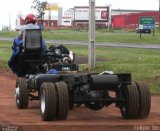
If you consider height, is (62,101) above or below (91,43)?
below

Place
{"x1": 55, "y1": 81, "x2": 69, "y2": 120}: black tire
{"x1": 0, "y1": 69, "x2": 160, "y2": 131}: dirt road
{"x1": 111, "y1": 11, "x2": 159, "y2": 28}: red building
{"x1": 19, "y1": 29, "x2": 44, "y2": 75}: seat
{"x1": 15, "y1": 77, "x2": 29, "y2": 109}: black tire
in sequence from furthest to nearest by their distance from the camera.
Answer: {"x1": 111, "y1": 11, "x2": 159, "y2": 28}: red building, {"x1": 19, "y1": 29, "x2": 44, "y2": 75}: seat, {"x1": 15, "y1": 77, "x2": 29, "y2": 109}: black tire, {"x1": 55, "y1": 81, "x2": 69, "y2": 120}: black tire, {"x1": 0, "y1": 69, "x2": 160, "y2": 131}: dirt road

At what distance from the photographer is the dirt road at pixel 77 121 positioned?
869cm

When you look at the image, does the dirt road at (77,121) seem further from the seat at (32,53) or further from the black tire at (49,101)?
the seat at (32,53)

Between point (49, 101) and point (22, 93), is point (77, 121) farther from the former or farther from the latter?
point (22, 93)

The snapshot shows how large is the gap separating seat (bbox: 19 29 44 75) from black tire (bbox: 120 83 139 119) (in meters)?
2.86

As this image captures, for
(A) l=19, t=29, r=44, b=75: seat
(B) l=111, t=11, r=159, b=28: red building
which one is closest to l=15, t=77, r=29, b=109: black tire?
(A) l=19, t=29, r=44, b=75: seat

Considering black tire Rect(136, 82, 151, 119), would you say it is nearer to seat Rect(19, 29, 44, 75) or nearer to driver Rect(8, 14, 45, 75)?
seat Rect(19, 29, 44, 75)

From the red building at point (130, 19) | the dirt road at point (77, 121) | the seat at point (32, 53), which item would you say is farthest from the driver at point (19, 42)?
the red building at point (130, 19)

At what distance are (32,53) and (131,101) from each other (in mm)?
3279

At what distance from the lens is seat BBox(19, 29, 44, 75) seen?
11.8 meters

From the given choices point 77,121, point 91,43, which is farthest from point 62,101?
point 91,43

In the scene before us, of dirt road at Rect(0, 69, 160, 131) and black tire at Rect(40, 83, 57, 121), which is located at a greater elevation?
black tire at Rect(40, 83, 57, 121)

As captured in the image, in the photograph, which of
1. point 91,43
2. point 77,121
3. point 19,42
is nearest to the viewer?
point 77,121

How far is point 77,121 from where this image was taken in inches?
378
